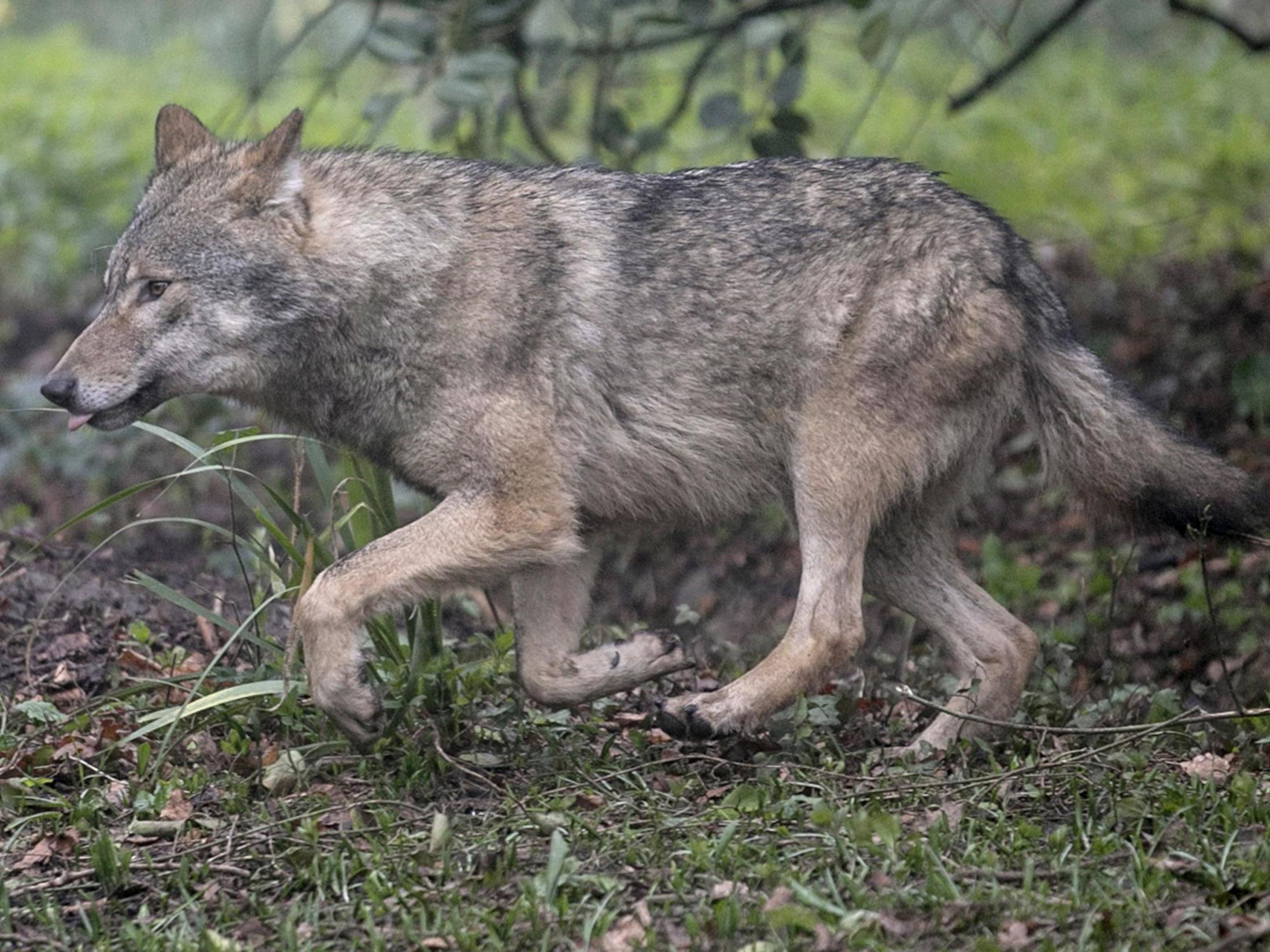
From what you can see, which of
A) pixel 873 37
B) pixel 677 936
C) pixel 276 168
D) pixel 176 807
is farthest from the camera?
pixel 873 37

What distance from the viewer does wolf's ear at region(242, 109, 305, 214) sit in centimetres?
491

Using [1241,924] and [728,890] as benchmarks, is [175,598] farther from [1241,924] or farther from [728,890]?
[1241,924]

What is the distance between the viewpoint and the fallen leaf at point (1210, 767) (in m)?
4.32

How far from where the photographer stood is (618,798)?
4.36 meters

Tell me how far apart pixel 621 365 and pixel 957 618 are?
56.9 inches

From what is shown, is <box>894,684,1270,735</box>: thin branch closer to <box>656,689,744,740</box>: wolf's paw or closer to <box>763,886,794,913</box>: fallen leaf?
<box>656,689,744,740</box>: wolf's paw

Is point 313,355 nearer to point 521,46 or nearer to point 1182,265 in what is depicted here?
point 521,46

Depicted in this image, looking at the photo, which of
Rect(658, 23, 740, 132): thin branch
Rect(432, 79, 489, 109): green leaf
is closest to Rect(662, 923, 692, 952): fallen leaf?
Rect(432, 79, 489, 109): green leaf

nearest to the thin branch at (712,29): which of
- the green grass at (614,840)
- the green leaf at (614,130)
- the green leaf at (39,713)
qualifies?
the green leaf at (614,130)

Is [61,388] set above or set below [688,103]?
above

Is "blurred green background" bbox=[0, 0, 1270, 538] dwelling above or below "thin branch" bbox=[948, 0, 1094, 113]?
below

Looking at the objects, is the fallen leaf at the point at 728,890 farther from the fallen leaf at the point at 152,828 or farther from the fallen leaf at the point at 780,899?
the fallen leaf at the point at 152,828

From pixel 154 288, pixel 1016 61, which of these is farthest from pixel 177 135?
pixel 1016 61

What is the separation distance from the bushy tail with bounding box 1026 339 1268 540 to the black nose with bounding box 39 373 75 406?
119 inches
